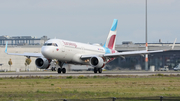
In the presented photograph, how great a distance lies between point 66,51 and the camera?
2084 inches

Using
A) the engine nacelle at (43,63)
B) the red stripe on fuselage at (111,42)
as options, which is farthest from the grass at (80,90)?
the red stripe on fuselage at (111,42)

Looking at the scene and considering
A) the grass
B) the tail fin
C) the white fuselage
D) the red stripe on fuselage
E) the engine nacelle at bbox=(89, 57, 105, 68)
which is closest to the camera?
the grass

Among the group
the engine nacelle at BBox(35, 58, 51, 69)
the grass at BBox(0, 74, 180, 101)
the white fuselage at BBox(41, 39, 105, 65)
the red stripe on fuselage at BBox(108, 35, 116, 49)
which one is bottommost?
the grass at BBox(0, 74, 180, 101)

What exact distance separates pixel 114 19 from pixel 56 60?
2136 centimetres

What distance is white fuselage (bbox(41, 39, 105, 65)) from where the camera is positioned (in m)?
50.8

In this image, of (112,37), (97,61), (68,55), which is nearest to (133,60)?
(112,37)

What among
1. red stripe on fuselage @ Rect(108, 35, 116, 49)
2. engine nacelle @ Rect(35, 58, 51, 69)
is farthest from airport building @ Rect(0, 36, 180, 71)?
engine nacelle @ Rect(35, 58, 51, 69)

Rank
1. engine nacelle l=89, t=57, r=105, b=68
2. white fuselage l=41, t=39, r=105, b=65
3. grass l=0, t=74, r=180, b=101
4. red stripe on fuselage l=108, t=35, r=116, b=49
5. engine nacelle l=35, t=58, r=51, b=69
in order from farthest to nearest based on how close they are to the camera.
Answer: red stripe on fuselage l=108, t=35, r=116, b=49 < engine nacelle l=35, t=58, r=51, b=69 < engine nacelle l=89, t=57, r=105, b=68 < white fuselage l=41, t=39, r=105, b=65 < grass l=0, t=74, r=180, b=101

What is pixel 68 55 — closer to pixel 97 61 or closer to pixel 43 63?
pixel 43 63

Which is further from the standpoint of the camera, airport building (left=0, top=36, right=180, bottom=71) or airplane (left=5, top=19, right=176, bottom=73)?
airport building (left=0, top=36, right=180, bottom=71)

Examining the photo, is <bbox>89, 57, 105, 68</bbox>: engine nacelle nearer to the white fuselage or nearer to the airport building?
the white fuselage

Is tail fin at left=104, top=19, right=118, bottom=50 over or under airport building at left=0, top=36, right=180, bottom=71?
over

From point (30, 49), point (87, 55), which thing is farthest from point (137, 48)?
point (87, 55)

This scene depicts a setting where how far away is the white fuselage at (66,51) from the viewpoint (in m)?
50.8
